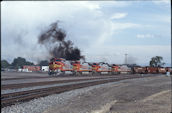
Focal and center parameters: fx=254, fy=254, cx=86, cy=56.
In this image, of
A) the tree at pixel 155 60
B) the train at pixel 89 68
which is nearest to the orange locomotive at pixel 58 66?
the train at pixel 89 68

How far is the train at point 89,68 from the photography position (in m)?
43.8

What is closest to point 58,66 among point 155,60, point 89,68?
point 89,68

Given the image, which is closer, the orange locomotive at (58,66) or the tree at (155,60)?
the orange locomotive at (58,66)

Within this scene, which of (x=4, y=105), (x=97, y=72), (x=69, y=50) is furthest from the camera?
(x=69, y=50)

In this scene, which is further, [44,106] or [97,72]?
[97,72]

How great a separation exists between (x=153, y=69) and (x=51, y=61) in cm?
4716

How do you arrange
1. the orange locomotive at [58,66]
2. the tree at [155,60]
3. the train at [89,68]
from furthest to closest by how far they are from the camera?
the tree at [155,60]
the train at [89,68]
the orange locomotive at [58,66]

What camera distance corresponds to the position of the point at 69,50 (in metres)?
65.8

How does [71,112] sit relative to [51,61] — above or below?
below

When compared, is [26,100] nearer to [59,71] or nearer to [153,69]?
[59,71]

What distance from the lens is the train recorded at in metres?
43.8

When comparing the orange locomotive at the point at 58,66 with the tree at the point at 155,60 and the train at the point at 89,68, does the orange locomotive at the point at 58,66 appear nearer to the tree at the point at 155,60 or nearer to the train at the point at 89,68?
the train at the point at 89,68

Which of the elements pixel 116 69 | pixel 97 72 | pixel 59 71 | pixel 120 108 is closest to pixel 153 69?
pixel 116 69

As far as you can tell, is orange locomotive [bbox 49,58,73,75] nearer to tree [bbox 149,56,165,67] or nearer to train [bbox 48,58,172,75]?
train [bbox 48,58,172,75]
